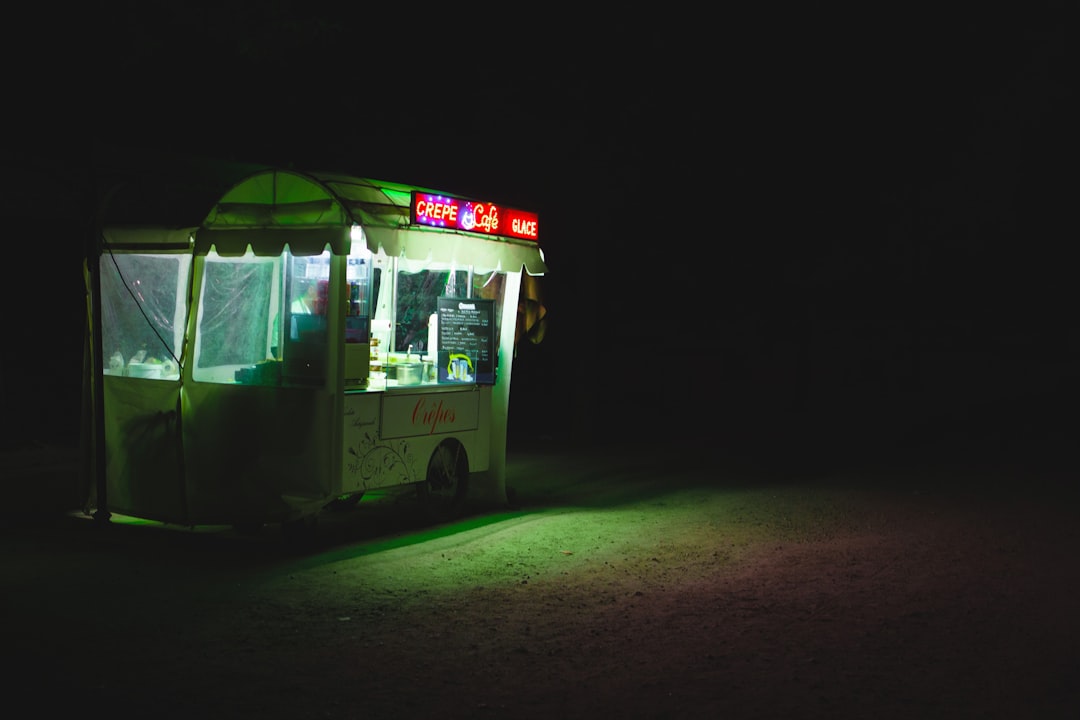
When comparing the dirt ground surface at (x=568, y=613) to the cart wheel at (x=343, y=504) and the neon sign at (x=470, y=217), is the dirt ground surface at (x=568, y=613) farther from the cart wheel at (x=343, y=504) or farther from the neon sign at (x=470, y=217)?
the neon sign at (x=470, y=217)

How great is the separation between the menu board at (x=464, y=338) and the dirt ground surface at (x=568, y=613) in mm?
1493

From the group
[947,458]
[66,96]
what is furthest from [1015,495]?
[66,96]

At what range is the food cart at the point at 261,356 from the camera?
29.3 feet


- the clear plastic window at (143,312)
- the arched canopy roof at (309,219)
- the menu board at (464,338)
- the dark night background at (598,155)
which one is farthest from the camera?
the dark night background at (598,155)

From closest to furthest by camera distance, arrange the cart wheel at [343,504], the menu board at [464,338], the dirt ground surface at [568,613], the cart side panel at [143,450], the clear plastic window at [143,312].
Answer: the dirt ground surface at [568,613] → the cart side panel at [143,450] → the clear plastic window at [143,312] → the menu board at [464,338] → the cart wheel at [343,504]

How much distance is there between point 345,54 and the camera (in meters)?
16.9

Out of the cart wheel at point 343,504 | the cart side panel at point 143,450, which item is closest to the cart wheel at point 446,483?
the cart wheel at point 343,504

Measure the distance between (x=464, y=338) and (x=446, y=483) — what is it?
1475 millimetres

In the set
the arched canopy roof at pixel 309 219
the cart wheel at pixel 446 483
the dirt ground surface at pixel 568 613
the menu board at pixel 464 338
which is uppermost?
the arched canopy roof at pixel 309 219

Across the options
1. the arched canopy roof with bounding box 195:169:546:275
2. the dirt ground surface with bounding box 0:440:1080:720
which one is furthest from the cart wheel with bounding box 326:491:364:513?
the arched canopy roof with bounding box 195:169:546:275

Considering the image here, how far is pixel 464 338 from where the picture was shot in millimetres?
10570

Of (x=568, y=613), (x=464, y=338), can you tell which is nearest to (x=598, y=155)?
(x=464, y=338)

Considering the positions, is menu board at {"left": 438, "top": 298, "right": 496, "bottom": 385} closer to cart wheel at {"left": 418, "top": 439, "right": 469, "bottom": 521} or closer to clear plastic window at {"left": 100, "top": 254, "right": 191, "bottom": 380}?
cart wheel at {"left": 418, "top": 439, "right": 469, "bottom": 521}

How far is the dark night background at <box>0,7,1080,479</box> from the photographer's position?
15.7 m
